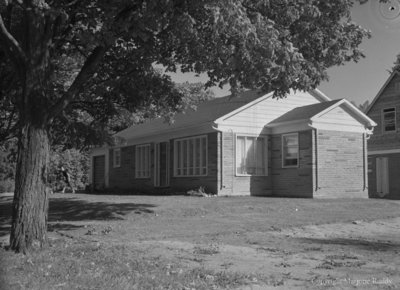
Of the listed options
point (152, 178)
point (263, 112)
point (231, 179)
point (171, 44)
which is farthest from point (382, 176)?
point (171, 44)

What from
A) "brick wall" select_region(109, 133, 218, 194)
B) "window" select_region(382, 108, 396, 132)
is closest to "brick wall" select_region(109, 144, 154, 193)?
"brick wall" select_region(109, 133, 218, 194)

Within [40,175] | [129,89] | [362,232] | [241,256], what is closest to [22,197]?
[40,175]

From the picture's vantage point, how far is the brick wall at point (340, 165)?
21.0 meters

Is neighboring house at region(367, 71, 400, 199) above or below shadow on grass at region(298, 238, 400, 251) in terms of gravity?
above

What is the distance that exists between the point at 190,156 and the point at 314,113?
18.2 feet

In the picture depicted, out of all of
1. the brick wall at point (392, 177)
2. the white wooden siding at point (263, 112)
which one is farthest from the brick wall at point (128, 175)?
the brick wall at point (392, 177)

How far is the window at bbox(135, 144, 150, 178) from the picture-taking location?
2686 cm

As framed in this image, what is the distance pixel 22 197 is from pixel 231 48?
4459 millimetres

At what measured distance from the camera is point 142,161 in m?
27.4

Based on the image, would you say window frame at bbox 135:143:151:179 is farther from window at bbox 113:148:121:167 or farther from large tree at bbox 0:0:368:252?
large tree at bbox 0:0:368:252

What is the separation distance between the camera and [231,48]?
940 centimetres

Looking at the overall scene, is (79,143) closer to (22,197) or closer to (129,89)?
(129,89)

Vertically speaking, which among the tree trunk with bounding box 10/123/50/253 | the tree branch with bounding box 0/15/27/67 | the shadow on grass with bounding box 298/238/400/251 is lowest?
the shadow on grass with bounding box 298/238/400/251

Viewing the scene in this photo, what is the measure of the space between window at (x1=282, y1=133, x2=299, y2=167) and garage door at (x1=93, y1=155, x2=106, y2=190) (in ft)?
44.1
